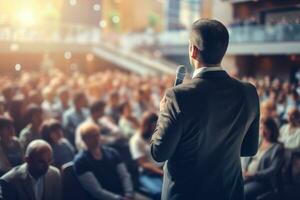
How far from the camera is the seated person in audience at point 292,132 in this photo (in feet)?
13.7

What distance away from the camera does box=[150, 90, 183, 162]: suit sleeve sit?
1.33 m

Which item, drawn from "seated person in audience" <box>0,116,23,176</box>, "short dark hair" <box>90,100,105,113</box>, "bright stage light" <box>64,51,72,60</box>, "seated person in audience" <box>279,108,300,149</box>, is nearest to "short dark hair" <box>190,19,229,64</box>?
"seated person in audience" <box>0,116,23,176</box>

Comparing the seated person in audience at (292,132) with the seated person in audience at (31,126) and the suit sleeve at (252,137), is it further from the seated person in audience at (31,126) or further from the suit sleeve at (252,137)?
the suit sleeve at (252,137)

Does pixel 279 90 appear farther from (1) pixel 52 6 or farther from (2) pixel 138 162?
(1) pixel 52 6

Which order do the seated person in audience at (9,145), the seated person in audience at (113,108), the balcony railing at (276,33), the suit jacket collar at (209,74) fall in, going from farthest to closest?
1. the seated person in audience at (113,108)
2. the balcony railing at (276,33)
3. the seated person in audience at (9,145)
4. the suit jacket collar at (209,74)

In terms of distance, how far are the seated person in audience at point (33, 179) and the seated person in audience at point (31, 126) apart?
1.04 metres

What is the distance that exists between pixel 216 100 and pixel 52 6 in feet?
41.5

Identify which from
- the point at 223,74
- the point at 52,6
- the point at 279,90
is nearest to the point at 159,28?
the point at 52,6

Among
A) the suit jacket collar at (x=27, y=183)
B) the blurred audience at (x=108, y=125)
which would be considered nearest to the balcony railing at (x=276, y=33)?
the blurred audience at (x=108, y=125)

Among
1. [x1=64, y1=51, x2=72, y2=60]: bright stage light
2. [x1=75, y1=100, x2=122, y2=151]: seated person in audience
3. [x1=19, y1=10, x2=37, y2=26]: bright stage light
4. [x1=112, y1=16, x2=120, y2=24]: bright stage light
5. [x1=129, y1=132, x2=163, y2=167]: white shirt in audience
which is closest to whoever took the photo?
[x1=129, y1=132, x2=163, y2=167]: white shirt in audience

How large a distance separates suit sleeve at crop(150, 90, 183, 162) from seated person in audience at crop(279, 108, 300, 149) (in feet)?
10.1

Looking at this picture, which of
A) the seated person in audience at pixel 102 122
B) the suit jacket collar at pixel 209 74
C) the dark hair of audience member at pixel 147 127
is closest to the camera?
the suit jacket collar at pixel 209 74

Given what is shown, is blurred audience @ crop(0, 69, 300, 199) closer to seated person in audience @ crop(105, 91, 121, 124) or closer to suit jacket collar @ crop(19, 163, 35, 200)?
seated person in audience @ crop(105, 91, 121, 124)

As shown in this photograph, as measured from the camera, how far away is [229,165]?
4.84 ft
